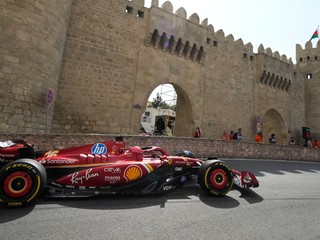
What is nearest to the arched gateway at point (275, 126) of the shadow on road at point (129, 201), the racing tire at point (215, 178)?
the racing tire at point (215, 178)

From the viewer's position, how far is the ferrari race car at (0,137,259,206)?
3062mm

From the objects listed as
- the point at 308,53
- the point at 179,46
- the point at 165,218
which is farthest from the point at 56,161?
the point at 308,53

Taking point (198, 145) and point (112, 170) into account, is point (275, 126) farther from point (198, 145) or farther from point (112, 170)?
point (112, 170)

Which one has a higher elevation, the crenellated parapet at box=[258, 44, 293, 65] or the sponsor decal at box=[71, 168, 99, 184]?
the crenellated parapet at box=[258, 44, 293, 65]

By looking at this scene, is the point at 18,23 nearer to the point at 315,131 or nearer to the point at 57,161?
the point at 57,161

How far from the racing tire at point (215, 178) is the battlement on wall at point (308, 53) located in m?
25.1

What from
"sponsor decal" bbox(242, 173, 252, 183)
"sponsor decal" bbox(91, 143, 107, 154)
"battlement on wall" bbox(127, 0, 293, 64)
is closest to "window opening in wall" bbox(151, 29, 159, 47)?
"battlement on wall" bbox(127, 0, 293, 64)

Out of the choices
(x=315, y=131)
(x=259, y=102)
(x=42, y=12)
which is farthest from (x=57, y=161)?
(x=315, y=131)

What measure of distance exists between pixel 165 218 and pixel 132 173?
961 millimetres

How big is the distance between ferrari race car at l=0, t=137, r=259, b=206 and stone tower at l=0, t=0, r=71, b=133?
5.18m

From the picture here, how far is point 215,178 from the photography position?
4137mm

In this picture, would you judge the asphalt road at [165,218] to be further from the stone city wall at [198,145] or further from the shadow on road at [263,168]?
the stone city wall at [198,145]

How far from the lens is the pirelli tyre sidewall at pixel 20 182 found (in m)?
2.98

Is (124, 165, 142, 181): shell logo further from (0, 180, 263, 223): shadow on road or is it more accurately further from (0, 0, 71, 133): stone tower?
(0, 0, 71, 133): stone tower
